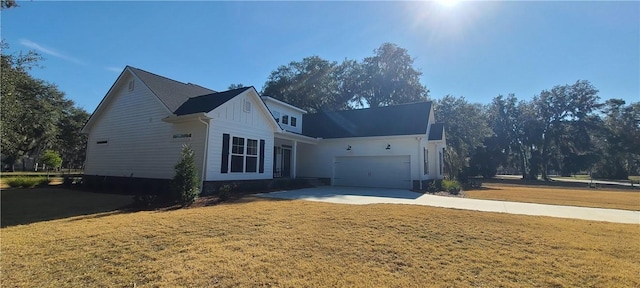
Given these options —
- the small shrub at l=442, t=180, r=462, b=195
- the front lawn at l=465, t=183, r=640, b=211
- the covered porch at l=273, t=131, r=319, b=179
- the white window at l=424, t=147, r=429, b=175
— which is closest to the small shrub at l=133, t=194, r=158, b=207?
the covered porch at l=273, t=131, r=319, b=179

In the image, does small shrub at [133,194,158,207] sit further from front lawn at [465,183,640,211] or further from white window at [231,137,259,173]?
front lawn at [465,183,640,211]

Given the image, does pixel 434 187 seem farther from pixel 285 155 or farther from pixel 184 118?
pixel 184 118

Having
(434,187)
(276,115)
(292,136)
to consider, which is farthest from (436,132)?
(276,115)

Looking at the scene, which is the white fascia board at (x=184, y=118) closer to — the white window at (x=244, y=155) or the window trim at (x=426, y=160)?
the white window at (x=244, y=155)

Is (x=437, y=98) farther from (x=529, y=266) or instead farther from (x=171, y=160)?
(x=529, y=266)

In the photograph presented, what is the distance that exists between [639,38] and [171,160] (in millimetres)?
20492

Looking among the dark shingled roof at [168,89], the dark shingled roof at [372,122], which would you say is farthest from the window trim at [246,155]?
the dark shingled roof at [372,122]

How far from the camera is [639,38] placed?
1205 centimetres

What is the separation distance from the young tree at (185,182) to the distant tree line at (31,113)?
7680 millimetres

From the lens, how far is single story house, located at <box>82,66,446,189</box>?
12.7 meters

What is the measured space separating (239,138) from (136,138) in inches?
208

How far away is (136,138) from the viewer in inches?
559

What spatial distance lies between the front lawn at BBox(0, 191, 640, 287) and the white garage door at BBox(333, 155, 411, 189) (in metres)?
10.7

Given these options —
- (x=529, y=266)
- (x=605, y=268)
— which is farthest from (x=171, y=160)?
(x=605, y=268)
